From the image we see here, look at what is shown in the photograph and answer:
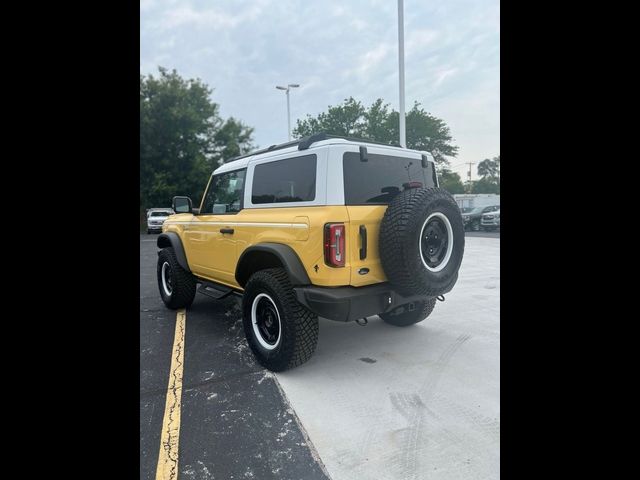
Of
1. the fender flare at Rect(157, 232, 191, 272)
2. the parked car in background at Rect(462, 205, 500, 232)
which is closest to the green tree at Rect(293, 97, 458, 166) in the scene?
the parked car in background at Rect(462, 205, 500, 232)

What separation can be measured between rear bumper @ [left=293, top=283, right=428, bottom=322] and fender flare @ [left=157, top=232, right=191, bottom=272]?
264 centimetres

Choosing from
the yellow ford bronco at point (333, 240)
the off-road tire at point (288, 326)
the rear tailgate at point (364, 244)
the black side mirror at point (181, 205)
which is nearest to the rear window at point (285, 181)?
the yellow ford bronco at point (333, 240)

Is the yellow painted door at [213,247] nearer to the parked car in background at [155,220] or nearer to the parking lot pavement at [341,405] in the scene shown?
the parking lot pavement at [341,405]

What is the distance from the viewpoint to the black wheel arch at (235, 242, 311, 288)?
10.4ft

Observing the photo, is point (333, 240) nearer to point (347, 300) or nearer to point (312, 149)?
point (347, 300)

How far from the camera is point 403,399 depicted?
2.90 m

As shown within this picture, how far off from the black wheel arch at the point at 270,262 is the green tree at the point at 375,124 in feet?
63.4

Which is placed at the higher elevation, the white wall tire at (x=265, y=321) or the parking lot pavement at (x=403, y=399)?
the white wall tire at (x=265, y=321)

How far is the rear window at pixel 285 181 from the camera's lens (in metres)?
3.34

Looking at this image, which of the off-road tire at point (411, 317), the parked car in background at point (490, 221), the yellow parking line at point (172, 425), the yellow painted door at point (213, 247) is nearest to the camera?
the yellow parking line at point (172, 425)

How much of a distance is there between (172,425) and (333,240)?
1.76 meters
